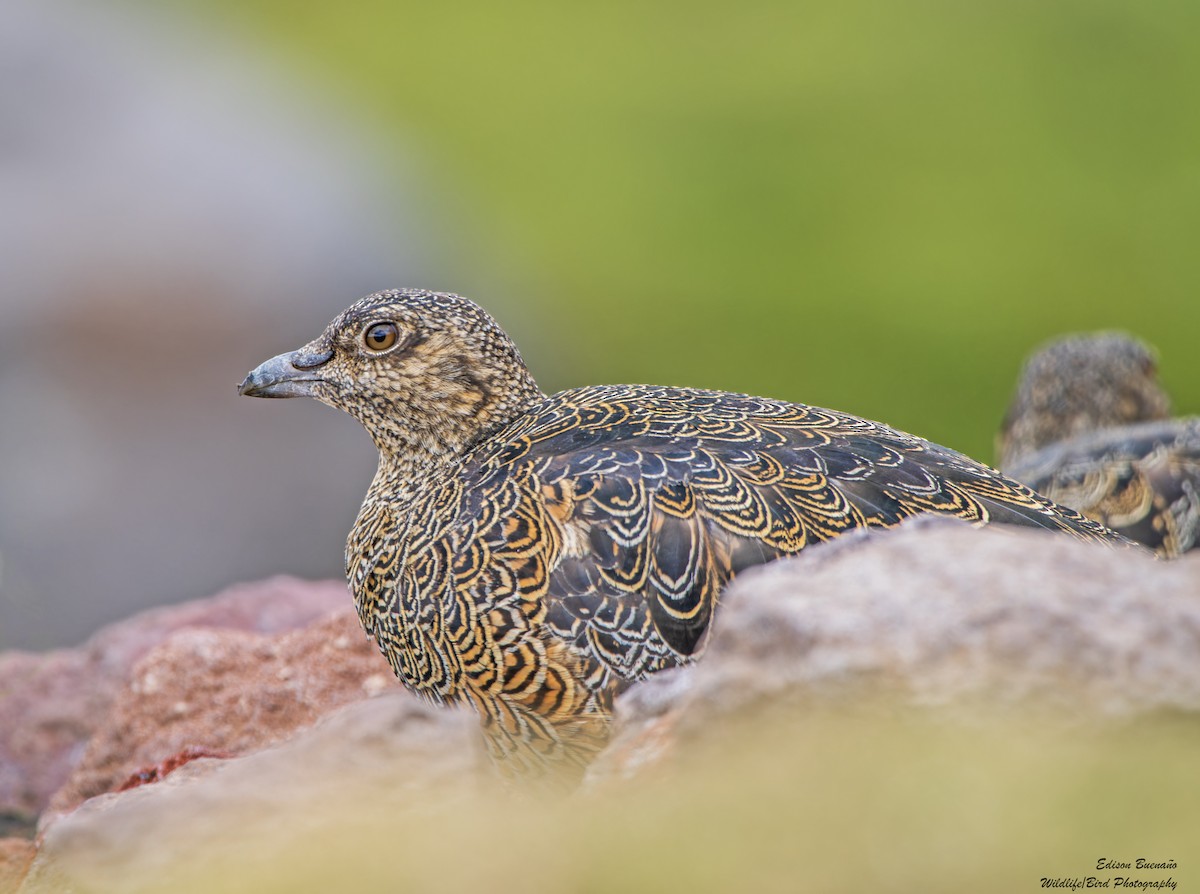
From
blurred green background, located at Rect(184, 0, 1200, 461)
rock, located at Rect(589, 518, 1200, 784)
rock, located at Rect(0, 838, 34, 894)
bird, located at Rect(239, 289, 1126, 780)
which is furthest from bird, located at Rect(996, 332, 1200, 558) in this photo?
rock, located at Rect(0, 838, 34, 894)

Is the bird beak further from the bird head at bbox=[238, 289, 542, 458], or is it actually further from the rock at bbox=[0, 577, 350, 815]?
the rock at bbox=[0, 577, 350, 815]

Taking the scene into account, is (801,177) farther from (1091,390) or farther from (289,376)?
(289,376)

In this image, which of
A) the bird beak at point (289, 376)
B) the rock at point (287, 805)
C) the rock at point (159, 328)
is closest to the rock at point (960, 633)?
the rock at point (287, 805)

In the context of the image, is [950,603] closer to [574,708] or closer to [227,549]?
[574,708]

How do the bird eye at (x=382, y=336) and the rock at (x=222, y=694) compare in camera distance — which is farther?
the rock at (x=222, y=694)

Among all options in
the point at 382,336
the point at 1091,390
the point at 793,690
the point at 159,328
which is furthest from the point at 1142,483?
the point at 159,328

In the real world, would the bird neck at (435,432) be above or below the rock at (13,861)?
above

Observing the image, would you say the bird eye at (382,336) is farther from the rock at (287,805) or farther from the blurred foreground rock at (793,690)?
the blurred foreground rock at (793,690)
